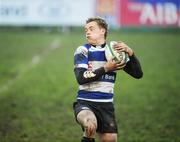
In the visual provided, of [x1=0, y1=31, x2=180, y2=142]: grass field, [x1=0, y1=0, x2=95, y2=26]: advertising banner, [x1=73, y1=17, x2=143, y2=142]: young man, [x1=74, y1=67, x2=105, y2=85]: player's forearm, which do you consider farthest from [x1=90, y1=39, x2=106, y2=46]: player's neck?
[x1=0, y1=0, x2=95, y2=26]: advertising banner

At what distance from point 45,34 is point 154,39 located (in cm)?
562

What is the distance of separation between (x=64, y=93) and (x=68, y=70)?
4.08 m

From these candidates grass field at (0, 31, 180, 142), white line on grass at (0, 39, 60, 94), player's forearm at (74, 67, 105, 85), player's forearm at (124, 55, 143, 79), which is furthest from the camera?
white line on grass at (0, 39, 60, 94)

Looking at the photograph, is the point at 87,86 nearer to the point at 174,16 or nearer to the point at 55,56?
the point at 174,16

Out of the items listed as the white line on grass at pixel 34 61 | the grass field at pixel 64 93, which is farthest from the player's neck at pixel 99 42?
the white line on grass at pixel 34 61

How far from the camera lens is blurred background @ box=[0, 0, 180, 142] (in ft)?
36.2

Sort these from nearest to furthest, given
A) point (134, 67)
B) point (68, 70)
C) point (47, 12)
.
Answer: point (134, 67), point (68, 70), point (47, 12)

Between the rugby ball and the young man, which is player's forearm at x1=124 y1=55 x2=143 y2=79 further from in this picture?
the rugby ball

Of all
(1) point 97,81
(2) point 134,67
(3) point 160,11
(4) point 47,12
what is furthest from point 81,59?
(4) point 47,12

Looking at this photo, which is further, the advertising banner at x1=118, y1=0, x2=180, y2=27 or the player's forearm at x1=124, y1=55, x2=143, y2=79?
the advertising banner at x1=118, y1=0, x2=180, y2=27

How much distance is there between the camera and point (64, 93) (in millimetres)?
15234

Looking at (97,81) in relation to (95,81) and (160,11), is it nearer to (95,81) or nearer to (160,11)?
(95,81)

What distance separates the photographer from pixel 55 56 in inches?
878

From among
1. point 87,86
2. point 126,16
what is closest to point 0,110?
point 87,86
